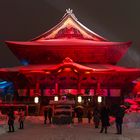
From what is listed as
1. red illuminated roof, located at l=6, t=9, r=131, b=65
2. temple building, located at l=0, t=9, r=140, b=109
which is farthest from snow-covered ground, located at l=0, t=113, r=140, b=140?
red illuminated roof, located at l=6, t=9, r=131, b=65

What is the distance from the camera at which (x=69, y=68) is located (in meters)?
36.7

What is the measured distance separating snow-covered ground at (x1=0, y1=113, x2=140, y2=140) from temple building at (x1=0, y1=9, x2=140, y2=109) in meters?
5.43

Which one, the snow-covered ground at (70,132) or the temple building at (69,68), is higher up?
the temple building at (69,68)

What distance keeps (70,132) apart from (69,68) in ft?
52.3

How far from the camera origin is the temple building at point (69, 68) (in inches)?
1485

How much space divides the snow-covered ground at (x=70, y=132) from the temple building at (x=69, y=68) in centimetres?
543

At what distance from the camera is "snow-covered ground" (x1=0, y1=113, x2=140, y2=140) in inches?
723

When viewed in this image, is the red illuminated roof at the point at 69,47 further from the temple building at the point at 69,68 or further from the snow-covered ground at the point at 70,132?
the snow-covered ground at the point at 70,132

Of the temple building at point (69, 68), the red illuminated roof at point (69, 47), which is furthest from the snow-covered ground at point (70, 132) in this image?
the red illuminated roof at point (69, 47)

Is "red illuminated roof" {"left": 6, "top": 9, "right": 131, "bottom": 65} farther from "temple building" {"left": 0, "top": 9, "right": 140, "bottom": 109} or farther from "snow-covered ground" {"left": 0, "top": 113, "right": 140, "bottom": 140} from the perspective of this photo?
"snow-covered ground" {"left": 0, "top": 113, "right": 140, "bottom": 140}

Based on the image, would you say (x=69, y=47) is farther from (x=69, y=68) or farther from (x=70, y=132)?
(x=70, y=132)

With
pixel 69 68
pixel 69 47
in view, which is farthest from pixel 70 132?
pixel 69 47

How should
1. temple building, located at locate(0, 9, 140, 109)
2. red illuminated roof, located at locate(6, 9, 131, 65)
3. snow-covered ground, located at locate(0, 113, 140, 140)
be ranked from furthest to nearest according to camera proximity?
red illuminated roof, located at locate(6, 9, 131, 65) < temple building, located at locate(0, 9, 140, 109) < snow-covered ground, located at locate(0, 113, 140, 140)

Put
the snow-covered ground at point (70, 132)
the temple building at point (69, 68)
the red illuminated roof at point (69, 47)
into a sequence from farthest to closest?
the red illuminated roof at point (69, 47)
the temple building at point (69, 68)
the snow-covered ground at point (70, 132)
